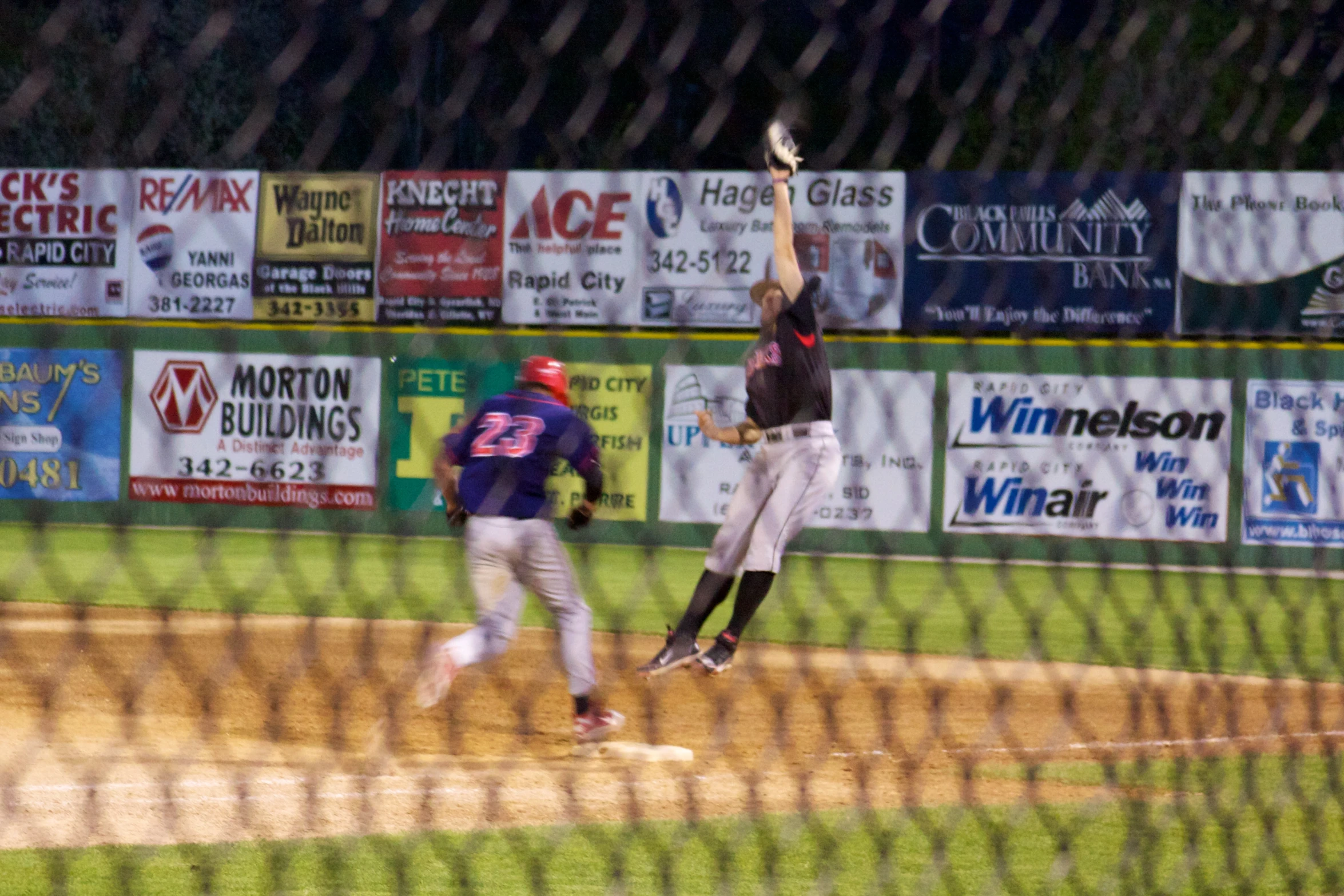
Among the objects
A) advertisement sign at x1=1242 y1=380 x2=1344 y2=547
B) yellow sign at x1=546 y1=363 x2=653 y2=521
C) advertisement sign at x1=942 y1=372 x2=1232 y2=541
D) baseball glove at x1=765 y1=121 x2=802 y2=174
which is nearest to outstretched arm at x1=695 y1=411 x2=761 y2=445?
baseball glove at x1=765 y1=121 x2=802 y2=174

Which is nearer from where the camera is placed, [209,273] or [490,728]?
[490,728]

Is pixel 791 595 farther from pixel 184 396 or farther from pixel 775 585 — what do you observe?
pixel 184 396

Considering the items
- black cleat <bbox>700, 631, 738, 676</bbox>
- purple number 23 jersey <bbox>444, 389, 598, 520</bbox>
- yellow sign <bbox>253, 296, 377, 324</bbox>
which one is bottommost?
black cleat <bbox>700, 631, 738, 676</bbox>

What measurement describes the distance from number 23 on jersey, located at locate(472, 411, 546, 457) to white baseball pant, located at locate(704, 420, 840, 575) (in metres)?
1.40

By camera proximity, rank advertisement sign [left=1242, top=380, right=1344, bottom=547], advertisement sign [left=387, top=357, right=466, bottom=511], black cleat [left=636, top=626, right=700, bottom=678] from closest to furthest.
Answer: black cleat [left=636, top=626, right=700, bottom=678] → advertisement sign [left=1242, top=380, right=1344, bottom=547] → advertisement sign [left=387, top=357, right=466, bottom=511]

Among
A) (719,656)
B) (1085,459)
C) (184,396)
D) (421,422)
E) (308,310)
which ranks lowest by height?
(719,656)

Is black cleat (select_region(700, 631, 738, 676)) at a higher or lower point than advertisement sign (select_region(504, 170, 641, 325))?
lower

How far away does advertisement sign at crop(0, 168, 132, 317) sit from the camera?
18.6 m

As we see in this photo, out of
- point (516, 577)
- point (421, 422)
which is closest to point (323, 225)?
point (421, 422)

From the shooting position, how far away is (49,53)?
226 cm

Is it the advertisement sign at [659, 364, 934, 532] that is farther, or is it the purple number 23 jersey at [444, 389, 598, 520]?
the advertisement sign at [659, 364, 934, 532]

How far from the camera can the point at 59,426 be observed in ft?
53.2

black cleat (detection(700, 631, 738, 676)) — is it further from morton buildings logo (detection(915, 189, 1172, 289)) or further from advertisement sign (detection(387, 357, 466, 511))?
morton buildings logo (detection(915, 189, 1172, 289))

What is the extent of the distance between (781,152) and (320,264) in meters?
17.4
